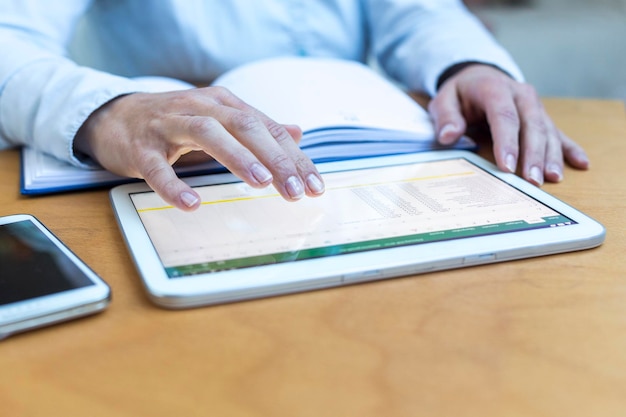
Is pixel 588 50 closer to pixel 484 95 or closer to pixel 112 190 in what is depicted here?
pixel 484 95

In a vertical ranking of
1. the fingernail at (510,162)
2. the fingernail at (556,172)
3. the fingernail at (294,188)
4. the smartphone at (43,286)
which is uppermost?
the fingernail at (294,188)

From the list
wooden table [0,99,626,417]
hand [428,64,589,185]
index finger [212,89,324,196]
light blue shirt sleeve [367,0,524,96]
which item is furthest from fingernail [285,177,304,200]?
Answer: light blue shirt sleeve [367,0,524,96]

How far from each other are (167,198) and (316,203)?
0.40 feet

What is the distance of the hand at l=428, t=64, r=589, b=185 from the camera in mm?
698

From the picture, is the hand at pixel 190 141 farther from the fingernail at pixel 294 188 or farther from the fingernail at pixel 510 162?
the fingernail at pixel 510 162

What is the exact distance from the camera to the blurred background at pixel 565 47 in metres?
2.26

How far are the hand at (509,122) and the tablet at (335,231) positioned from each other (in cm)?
6

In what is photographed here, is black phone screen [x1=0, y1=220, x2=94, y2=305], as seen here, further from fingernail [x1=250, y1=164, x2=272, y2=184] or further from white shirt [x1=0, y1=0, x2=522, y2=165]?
white shirt [x1=0, y1=0, x2=522, y2=165]

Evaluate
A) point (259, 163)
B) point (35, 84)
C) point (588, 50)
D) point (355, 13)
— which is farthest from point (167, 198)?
point (588, 50)

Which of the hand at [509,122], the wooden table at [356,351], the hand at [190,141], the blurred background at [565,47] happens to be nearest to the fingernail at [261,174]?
the hand at [190,141]

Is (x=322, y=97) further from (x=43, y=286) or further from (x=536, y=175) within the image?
(x=43, y=286)

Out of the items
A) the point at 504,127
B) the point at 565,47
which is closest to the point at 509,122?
the point at 504,127

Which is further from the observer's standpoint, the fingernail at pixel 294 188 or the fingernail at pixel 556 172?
the fingernail at pixel 556 172

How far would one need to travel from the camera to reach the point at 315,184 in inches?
21.0
